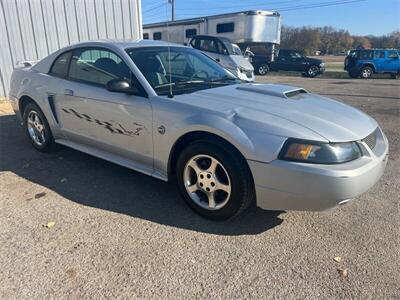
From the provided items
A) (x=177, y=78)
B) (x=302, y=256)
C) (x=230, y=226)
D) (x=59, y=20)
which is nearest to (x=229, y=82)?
(x=177, y=78)

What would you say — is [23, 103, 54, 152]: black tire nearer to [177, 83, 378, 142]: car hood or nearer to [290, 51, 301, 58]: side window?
[177, 83, 378, 142]: car hood

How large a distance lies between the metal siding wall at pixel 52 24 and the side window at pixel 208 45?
352cm

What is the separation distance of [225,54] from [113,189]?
10.0 m

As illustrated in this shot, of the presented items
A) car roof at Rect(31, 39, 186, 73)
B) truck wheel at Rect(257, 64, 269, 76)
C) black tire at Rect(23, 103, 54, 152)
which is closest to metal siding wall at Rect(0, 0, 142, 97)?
black tire at Rect(23, 103, 54, 152)

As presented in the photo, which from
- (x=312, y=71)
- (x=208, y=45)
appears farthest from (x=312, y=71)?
(x=208, y=45)

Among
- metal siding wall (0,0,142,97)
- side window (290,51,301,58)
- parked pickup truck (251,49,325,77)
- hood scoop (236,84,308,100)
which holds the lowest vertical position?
parked pickup truck (251,49,325,77)

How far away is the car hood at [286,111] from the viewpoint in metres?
2.67

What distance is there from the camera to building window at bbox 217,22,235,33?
20.6m

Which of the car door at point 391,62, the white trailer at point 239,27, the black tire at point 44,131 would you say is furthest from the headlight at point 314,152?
the car door at point 391,62

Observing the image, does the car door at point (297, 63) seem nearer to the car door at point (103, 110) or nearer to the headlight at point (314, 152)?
the car door at point (103, 110)

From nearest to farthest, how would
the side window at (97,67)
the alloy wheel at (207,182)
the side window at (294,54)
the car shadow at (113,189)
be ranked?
the alloy wheel at (207,182), the car shadow at (113,189), the side window at (97,67), the side window at (294,54)

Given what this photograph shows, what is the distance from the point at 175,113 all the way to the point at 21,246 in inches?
65.6

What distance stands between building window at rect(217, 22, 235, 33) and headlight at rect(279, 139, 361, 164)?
19.4 m

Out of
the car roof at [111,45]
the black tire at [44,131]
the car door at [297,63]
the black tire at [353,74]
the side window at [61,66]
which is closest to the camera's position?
the car roof at [111,45]
